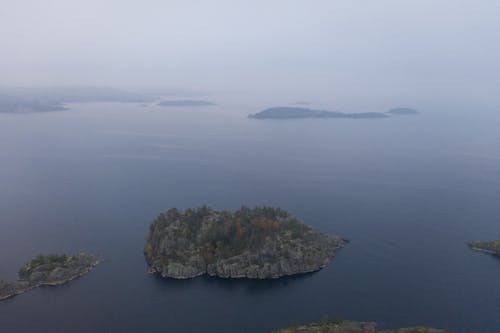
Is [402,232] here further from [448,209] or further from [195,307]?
[195,307]

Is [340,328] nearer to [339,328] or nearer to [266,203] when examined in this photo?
[339,328]

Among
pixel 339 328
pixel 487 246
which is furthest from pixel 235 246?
pixel 487 246

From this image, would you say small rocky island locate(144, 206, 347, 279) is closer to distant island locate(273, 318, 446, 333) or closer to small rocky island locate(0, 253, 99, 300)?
small rocky island locate(0, 253, 99, 300)

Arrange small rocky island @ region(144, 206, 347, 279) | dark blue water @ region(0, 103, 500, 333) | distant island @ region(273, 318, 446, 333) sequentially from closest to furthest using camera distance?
distant island @ region(273, 318, 446, 333) → dark blue water @ region(0, 103, 500, 333) → small rocky island @ region(144, 206, 347, 279)

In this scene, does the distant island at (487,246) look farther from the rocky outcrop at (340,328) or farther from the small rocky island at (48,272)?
the small rocky island at (48,272)

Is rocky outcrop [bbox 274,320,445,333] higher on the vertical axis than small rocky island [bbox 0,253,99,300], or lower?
higher

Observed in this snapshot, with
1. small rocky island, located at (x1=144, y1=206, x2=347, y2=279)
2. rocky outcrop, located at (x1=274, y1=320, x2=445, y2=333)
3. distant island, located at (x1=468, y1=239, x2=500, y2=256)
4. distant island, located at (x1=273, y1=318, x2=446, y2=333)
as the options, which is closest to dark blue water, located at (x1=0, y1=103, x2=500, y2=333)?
distant island, located at (x1=468, y1=239, x2=500, y2=256)

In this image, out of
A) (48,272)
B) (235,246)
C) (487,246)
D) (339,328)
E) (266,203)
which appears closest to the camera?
(339,328)

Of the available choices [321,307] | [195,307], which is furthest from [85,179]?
[321,307]
